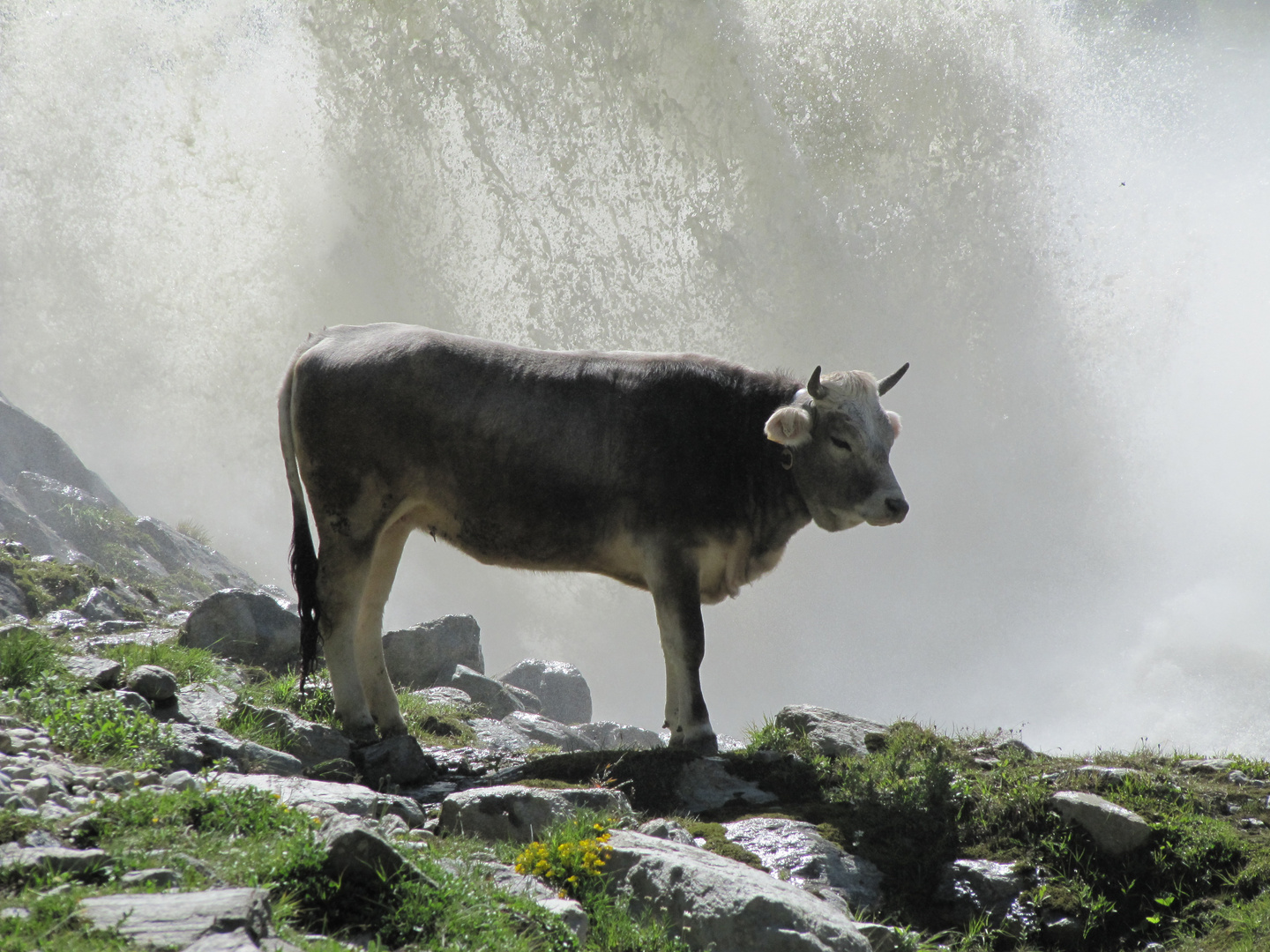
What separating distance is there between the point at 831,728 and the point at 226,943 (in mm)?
5851

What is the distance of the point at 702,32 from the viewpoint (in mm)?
29500

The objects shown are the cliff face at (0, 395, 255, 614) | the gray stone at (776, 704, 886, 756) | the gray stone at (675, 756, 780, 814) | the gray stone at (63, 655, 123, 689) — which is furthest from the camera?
the cliff face at (0, 395, 255, 614)

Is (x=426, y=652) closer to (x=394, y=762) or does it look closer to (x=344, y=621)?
(x=344, y=621)

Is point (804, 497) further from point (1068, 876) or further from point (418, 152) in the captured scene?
point (418, 152)

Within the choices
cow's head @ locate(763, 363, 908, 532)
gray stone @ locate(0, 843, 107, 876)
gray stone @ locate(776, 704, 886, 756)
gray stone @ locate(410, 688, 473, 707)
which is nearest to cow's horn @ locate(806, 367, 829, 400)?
cow's head @ locate(763, 363, 908, 532)

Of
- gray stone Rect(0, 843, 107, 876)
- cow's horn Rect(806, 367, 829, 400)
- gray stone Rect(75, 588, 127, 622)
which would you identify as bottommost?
gray stone Rect(0, 843, 107, 876)

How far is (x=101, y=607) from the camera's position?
496 inches

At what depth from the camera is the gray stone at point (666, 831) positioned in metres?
5.86

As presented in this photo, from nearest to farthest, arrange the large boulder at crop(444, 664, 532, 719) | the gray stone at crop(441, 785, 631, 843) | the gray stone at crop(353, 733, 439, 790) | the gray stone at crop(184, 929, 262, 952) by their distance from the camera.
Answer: the gray stone at crop(184, 929, 262, 952), the gray stone at crop(441, 785, 631, 843), the gray stone at crop(353, 733, 439, 790), the large boulder at crop(444, 664, 532, 719)

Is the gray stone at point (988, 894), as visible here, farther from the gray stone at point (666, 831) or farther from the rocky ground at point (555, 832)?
the gray stone at point (666, 831)

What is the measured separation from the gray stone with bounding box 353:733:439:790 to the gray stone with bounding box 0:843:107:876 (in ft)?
11.2

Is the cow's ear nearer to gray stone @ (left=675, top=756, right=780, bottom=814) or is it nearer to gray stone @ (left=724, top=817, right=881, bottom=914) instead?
gray stone @ (left=675, top=756, right=780, bottom=814)

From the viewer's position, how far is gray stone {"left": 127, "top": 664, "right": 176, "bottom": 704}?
6922 mm

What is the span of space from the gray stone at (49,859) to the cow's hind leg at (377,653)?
4.44m
